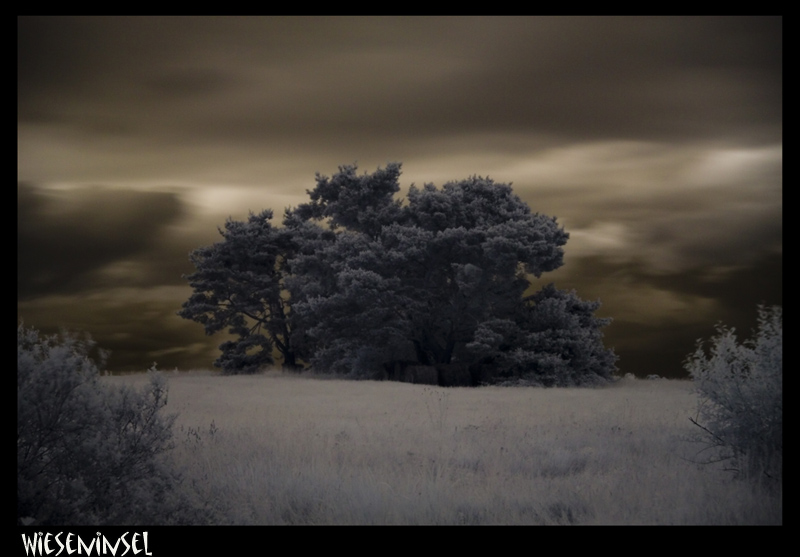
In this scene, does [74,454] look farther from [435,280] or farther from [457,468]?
[435,280]

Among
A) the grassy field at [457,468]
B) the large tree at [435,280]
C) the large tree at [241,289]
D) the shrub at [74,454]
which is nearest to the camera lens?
the shrub at [74,454]

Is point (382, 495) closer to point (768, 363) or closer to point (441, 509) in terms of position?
point (441, 509)

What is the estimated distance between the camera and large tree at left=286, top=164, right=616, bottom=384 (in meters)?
31.6

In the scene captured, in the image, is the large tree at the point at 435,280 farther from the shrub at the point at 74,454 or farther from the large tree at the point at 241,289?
the shrub at the point at 74,454

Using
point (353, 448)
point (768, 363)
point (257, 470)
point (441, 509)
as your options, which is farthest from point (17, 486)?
point (768, 363)

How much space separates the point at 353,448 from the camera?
11836mm

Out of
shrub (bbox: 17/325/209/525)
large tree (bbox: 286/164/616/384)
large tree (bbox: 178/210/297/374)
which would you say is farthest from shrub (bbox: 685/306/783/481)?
large tree (bbox: 178/210/297/374)

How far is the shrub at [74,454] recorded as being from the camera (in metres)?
7.09

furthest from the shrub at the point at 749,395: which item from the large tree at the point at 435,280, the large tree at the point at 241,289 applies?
the large tree at the point at 241,289

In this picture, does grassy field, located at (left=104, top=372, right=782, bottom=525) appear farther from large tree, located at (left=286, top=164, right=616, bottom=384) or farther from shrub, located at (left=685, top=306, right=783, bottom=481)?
large tree, located at (left=286, top=164, right=616, bottom=384)

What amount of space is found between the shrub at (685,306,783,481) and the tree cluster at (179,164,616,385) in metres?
20.1

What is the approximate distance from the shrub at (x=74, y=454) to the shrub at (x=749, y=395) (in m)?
7.33

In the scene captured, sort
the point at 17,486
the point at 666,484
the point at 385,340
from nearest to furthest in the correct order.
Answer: the point at 17,486, the point at 666,484, the point at 385,340
